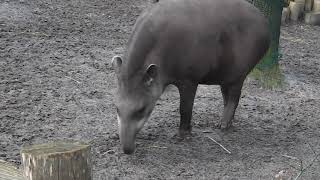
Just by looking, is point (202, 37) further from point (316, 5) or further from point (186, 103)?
point (316, 5)

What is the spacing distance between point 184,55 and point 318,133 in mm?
1543

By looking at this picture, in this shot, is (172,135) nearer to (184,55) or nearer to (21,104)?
(184,55)

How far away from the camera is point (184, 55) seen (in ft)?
13.9

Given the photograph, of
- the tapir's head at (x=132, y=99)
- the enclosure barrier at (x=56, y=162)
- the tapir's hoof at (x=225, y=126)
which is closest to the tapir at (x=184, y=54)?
the tapir's head at (x=132, y=99)

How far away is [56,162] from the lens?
1.96m

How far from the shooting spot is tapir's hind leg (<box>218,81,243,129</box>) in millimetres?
4727

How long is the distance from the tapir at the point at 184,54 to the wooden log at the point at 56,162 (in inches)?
78.8

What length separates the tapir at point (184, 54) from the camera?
4.07m

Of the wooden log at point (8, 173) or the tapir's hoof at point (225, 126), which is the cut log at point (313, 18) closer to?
the tapir's hoof at point (225, 126)

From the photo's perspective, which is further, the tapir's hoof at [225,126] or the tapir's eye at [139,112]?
the tapir's hoof at [225,126]

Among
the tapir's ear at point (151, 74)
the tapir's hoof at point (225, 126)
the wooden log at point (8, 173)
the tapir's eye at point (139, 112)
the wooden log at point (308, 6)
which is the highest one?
the wooden log at point (8, 173)

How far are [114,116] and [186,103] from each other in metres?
0.83

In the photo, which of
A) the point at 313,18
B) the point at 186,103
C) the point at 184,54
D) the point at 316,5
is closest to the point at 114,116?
the point at 186,103

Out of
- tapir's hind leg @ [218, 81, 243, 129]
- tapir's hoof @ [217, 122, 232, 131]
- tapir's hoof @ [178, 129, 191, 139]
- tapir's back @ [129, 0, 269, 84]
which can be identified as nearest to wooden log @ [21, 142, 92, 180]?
tapir's back @ [129, 0, 269, 84]
